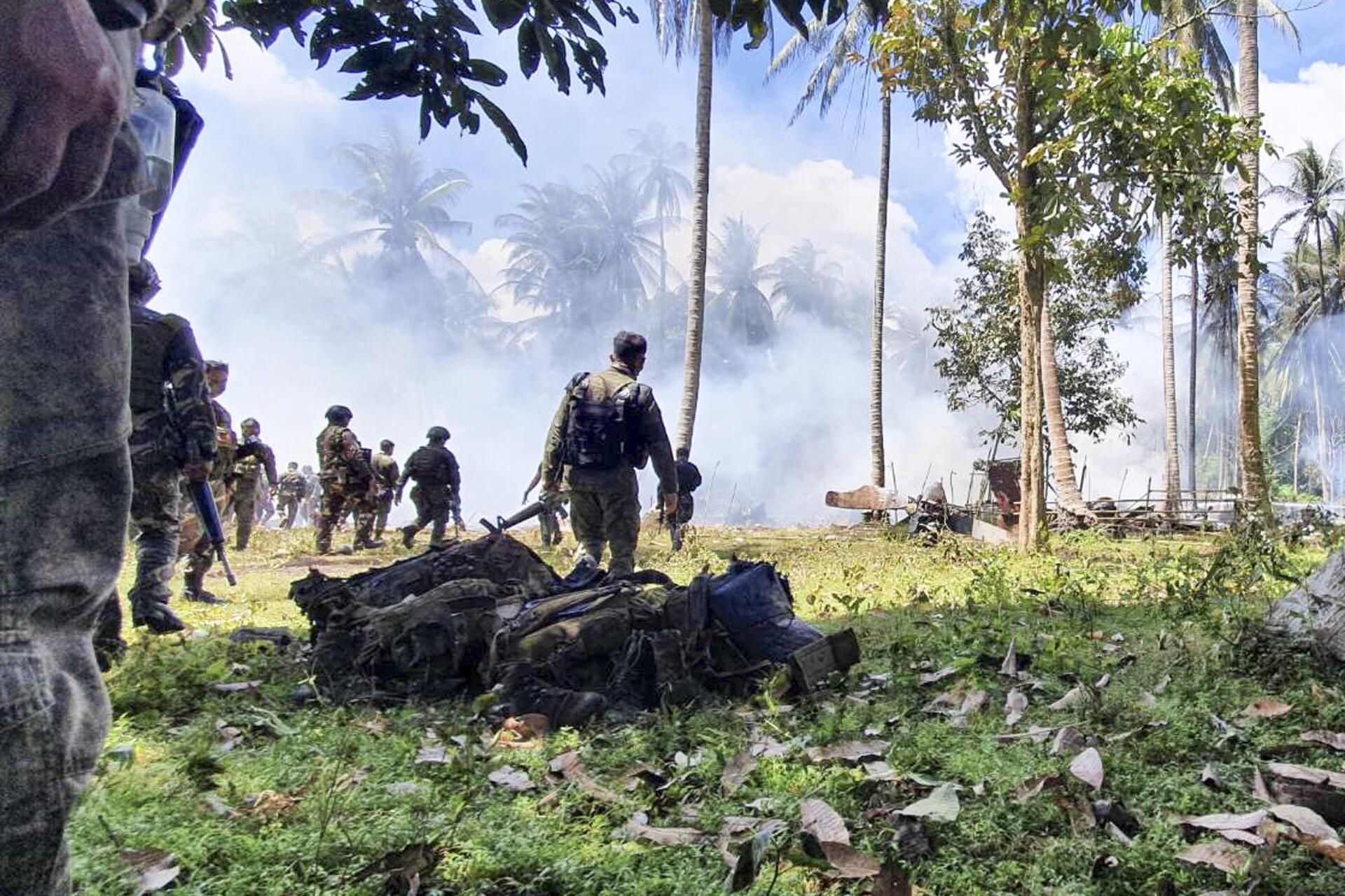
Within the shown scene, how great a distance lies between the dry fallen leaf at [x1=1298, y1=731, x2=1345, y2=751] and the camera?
7.93 feet

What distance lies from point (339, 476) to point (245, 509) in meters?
1.37

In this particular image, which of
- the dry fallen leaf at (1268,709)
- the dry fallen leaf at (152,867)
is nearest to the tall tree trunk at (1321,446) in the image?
the dry fallen leaf at (1268,709)

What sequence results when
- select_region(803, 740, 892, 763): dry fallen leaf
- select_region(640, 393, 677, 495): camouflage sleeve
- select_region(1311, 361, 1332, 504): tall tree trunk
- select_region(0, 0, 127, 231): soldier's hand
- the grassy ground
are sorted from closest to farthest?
1. select_region(0, 0, 127, 231): soldier's hand
2. the grassy ground
3. select_region(803, 740, 892, 763): dry fallen leaf
4. select_region(640, 393, 677, 495): camouflage sleeve
5. select_region(1311, 361, 1332, 504): tall tree trunk

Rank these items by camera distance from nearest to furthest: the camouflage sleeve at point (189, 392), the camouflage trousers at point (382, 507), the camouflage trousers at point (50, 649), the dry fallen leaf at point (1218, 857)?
the camouflage trousers at point (50, 649), the dry fallen leaf at point (1218, 857), the camouflage sleeve at point (189, 392), the camouflage trousers at point (382, 507)

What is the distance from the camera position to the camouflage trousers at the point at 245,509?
1155 cm

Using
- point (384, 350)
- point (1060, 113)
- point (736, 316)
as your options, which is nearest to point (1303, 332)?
point (736, 316)

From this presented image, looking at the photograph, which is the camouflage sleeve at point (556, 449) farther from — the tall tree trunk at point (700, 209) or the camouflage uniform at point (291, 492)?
the camouflage uniform at point (291, 492)

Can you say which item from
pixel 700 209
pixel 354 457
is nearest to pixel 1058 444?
pixel 700 209

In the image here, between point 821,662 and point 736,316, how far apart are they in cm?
5913

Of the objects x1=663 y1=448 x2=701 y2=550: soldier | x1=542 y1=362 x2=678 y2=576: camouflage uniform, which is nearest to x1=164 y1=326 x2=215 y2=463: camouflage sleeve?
x1=542 y1=362 x2=678 y2=576: camouflage uniform

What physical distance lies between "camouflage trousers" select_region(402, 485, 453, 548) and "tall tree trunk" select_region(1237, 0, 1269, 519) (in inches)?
379

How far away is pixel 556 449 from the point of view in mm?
6543

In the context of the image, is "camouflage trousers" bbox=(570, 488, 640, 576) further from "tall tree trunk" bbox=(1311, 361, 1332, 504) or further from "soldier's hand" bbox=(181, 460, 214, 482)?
"tall tree trunk" bbox=(1311, 361, 1332, 504)

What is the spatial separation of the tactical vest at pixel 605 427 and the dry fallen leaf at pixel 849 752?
3.65m
